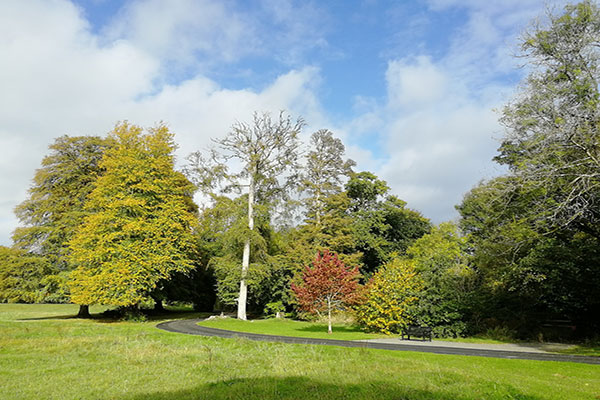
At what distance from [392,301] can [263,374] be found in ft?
41.7

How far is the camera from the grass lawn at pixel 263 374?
715 cm

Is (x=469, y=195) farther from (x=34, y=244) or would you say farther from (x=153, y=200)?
(x=34, y=244)

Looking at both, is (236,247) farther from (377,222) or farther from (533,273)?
(533,273)

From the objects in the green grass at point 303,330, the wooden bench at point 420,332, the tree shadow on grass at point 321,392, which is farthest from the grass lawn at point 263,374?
the green grass at point 303,330

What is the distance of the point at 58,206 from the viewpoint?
29.8m

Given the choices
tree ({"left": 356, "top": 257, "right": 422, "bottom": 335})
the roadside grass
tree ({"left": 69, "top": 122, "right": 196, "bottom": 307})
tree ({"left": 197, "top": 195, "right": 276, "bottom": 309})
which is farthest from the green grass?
the roadside grass

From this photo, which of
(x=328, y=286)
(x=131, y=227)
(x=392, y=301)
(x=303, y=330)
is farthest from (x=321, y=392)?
(x=131, y=227)

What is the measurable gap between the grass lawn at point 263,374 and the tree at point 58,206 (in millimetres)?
16552

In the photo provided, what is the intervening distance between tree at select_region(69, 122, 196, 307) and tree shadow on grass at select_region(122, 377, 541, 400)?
1933cm

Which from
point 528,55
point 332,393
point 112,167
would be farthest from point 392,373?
point 112,167

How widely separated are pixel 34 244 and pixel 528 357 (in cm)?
3243

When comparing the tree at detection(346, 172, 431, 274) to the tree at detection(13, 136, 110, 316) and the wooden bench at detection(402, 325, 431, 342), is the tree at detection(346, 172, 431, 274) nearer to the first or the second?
the wooden bench at detection(402, 325, 431, 342)

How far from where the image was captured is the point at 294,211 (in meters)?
34.0

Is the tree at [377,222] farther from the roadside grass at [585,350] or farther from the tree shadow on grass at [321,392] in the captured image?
the tree shadow on grass at [321,392]
